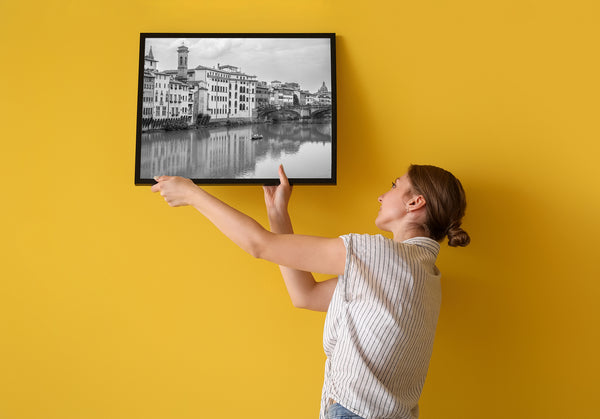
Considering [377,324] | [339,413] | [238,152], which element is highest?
[238,152]

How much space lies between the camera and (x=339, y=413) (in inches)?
46.7

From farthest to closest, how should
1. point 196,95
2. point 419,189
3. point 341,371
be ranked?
point 196,95 < point 419,189 < point 341,371

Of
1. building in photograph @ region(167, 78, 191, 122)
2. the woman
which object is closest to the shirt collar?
the woman

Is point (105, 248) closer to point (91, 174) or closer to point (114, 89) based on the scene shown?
→ point (91, 174)

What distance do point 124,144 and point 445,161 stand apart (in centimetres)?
101

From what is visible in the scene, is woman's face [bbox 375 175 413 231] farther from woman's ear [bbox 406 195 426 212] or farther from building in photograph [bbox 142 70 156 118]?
building in photograph [bbox 142 70 156 118]

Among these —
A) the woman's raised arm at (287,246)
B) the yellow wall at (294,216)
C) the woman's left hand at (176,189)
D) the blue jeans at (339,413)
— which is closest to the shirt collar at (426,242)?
the woman's raised arm at (287,246)

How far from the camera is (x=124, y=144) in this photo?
1593 mm

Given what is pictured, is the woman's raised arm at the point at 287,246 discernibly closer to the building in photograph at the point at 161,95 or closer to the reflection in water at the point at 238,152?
the reflection in water at the point at 238,152

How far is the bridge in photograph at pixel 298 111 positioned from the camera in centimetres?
154

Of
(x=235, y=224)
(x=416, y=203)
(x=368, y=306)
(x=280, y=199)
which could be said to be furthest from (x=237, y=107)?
(x=368, y=306)

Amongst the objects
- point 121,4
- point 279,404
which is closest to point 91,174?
point 121,4

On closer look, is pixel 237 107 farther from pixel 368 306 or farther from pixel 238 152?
pixel 368 306

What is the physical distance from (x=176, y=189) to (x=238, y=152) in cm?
27
